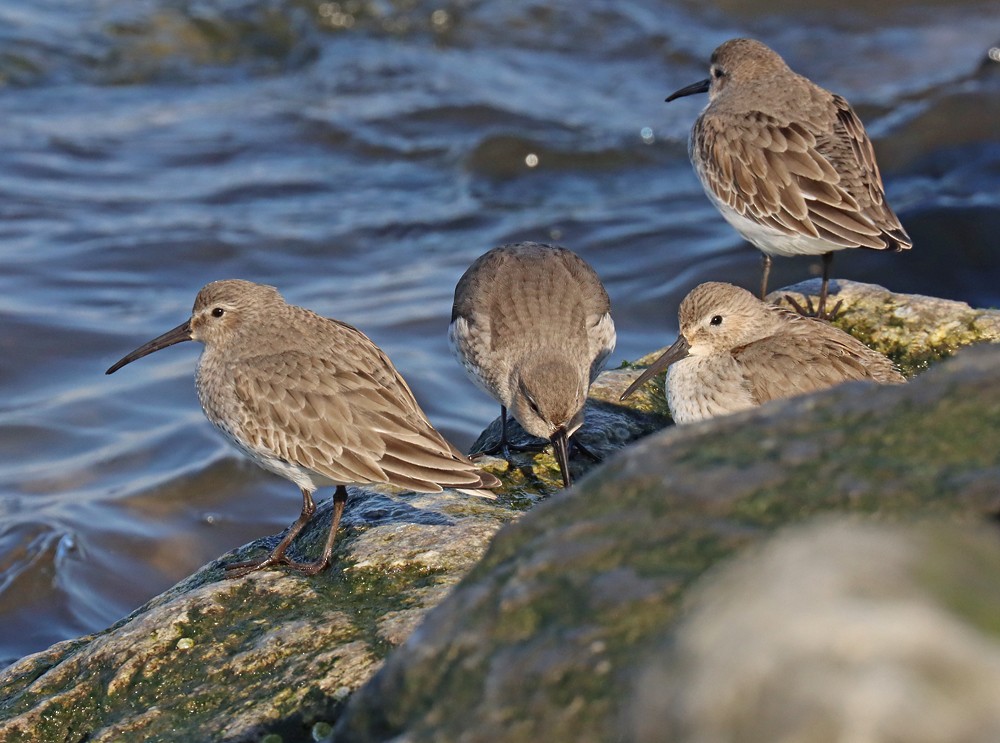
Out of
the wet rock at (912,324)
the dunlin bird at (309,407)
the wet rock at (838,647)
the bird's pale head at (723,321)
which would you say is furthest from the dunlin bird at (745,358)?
the wet rock at (838,647)

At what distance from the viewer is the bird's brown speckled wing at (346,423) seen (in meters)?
5.44

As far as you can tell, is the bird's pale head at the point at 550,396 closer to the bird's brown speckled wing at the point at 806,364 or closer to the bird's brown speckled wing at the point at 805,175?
the bird's brown speckled wing at the point at 806,364

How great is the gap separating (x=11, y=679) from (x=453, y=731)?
311cm

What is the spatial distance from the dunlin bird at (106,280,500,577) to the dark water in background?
2368 millimetres

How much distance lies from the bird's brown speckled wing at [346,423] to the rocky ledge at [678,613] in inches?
34.9

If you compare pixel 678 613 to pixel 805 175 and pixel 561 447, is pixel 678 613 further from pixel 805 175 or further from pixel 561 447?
pixel 805 175

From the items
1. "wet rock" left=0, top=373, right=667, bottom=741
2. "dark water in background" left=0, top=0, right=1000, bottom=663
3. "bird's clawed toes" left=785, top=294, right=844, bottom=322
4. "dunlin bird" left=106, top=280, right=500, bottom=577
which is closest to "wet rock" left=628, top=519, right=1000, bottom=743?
"wet rock" left=0, top=373, right=667, bottom=741

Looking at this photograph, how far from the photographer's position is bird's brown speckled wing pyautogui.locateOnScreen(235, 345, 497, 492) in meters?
5.44

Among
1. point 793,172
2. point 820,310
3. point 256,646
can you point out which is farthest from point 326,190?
point 256,646

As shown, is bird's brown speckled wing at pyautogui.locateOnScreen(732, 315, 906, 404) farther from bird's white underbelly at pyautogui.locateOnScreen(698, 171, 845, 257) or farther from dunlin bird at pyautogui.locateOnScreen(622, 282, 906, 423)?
bird's white underbelly at pyautogui.locateOnScreen(698, 171, 845, 257)

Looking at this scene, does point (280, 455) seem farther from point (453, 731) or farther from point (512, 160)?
point (512, 160)

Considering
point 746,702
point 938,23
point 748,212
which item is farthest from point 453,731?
point 938,23

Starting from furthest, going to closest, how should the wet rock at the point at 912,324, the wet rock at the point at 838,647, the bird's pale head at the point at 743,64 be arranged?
the bird's pale head at the point at 743,64 < the wet rock at the point at 912,324 < the wet rock at the point at 838,647

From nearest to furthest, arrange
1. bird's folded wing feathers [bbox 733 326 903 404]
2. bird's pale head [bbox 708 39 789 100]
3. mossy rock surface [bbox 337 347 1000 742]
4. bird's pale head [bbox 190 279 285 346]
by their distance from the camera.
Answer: mossy rock surface [bbox 337 347 1000 742], bird's folded wing feathers [bbox 733 326 903 404], bird's pale head [bbox 190 279 285 346], bird's pale head [bbox 708 39 789 100]
